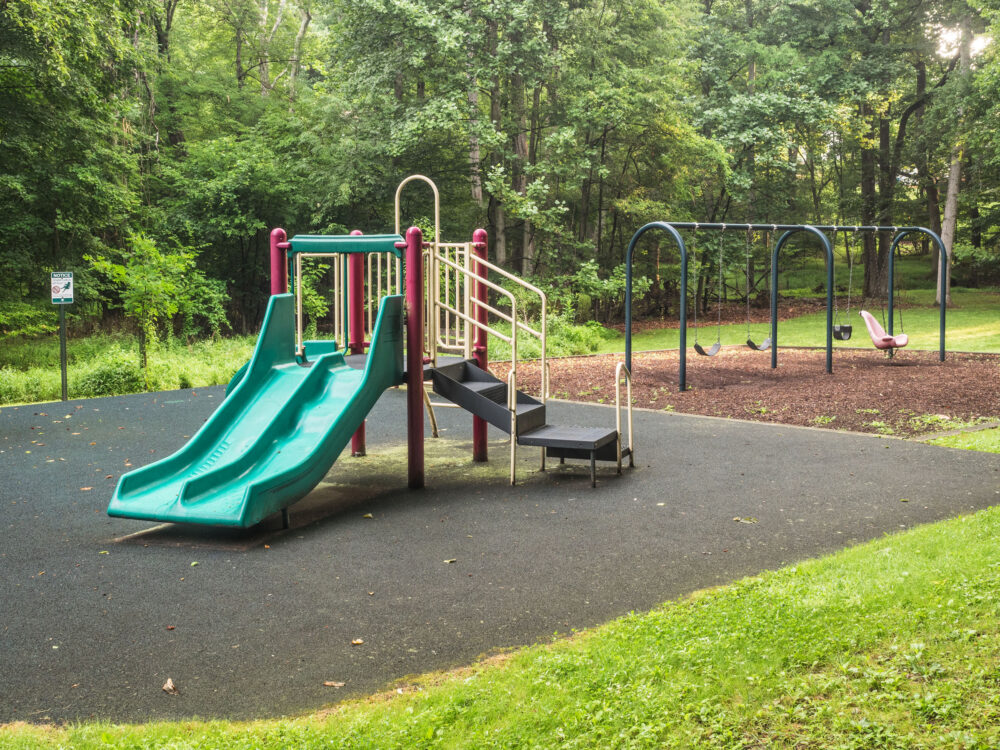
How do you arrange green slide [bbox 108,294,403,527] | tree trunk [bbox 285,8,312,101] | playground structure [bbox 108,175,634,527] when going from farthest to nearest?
tree trunk [bbox 285,8,312,101]
playground structure [bbox 108,175,634,527]
green slide [bbox 108,294,403,527]

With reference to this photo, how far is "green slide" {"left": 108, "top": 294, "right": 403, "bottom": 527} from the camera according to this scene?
5621mm

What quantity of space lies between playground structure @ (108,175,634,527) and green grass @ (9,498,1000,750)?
8.21 ft

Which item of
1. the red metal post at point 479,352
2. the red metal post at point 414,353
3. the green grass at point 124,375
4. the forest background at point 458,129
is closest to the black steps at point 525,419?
the red metal post at point 414,353

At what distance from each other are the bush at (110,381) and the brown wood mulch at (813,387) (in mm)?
5606

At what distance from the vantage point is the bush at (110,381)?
12695 mm

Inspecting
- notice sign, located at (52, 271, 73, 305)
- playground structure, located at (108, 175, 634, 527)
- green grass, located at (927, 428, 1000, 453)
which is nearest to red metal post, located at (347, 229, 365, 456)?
playground structure, located at (108, 175, 634, 527)

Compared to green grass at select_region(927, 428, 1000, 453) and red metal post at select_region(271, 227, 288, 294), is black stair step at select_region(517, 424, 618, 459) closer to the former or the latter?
red metal post at select_region(271, 227, 288, 294)

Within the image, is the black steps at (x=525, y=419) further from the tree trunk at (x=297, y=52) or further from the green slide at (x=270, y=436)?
the tree trunk at (x=297, y=52)

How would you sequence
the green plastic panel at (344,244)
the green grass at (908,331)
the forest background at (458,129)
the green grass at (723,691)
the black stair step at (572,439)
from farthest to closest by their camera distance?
the green grass at (908,331) < the forest background at (458,129) < the green plastic panel at (344,244) < the black stair step at (572,439) < the green grass at (723,691)

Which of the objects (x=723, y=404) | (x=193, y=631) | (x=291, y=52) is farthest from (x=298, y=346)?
(x=291, y=52)

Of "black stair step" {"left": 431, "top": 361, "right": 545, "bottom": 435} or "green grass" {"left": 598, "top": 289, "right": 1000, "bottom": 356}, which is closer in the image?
"black stair step" {"left": 431, "top": 361, "right": 545, "bottom": 435}

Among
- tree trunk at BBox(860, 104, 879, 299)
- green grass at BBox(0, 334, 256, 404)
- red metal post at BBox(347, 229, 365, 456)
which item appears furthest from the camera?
tree trunk at BBox(860, 104, 879, 299)

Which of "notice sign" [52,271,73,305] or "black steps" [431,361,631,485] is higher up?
"notice sign" [52,271,73,305]

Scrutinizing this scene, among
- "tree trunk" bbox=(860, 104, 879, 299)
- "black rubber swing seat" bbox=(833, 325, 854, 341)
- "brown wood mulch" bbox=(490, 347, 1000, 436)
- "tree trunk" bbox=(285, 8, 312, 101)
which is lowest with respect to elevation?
"brown wood mulch" bbox=(490, 347, 1000, 436)
